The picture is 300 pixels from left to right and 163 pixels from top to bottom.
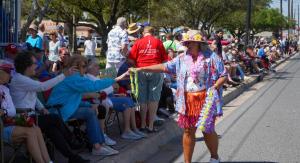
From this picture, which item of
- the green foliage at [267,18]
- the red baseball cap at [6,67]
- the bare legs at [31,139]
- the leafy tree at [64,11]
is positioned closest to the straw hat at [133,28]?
the red baseball cap at [6,67]

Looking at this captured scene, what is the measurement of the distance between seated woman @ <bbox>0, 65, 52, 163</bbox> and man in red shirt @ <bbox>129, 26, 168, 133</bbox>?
111 inches

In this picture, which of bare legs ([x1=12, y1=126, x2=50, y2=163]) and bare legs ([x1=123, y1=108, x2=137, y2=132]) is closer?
bare legs ([x1=12, y1=126, x2=50, y2=163])

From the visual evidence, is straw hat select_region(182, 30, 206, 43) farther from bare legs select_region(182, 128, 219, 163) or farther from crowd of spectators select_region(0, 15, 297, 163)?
bare legs select_region(182, 128, 219, 163)

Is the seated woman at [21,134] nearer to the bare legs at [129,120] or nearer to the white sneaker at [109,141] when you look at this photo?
the white sneaker at [109,141]

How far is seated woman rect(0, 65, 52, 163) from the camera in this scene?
17.3 feet

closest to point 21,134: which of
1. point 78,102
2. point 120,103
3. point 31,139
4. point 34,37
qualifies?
point 31,139

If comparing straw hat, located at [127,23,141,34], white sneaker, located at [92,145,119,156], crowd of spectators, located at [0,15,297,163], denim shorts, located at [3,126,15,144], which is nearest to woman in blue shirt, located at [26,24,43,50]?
crowd of spectators, located at [0,15,297,163]

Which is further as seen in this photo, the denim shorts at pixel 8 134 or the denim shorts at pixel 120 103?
the denim shorts at pixel 120 103

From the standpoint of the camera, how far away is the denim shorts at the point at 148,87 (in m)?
8.12

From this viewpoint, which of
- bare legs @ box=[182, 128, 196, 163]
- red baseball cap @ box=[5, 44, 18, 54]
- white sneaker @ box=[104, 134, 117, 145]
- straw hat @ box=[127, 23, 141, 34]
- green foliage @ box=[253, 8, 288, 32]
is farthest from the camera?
green foliage @ box=[253, 8, 288, 32]

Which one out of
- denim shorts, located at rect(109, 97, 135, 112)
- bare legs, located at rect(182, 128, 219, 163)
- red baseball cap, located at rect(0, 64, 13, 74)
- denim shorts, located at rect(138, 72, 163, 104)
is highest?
red baseball cap, located at rect(0, 64, 13, 74)

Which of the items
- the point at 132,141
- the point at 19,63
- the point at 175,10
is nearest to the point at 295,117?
the point at 132,141

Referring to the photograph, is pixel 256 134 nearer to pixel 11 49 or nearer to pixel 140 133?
pixel 140 133

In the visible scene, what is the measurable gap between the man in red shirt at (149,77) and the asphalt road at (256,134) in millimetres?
638
